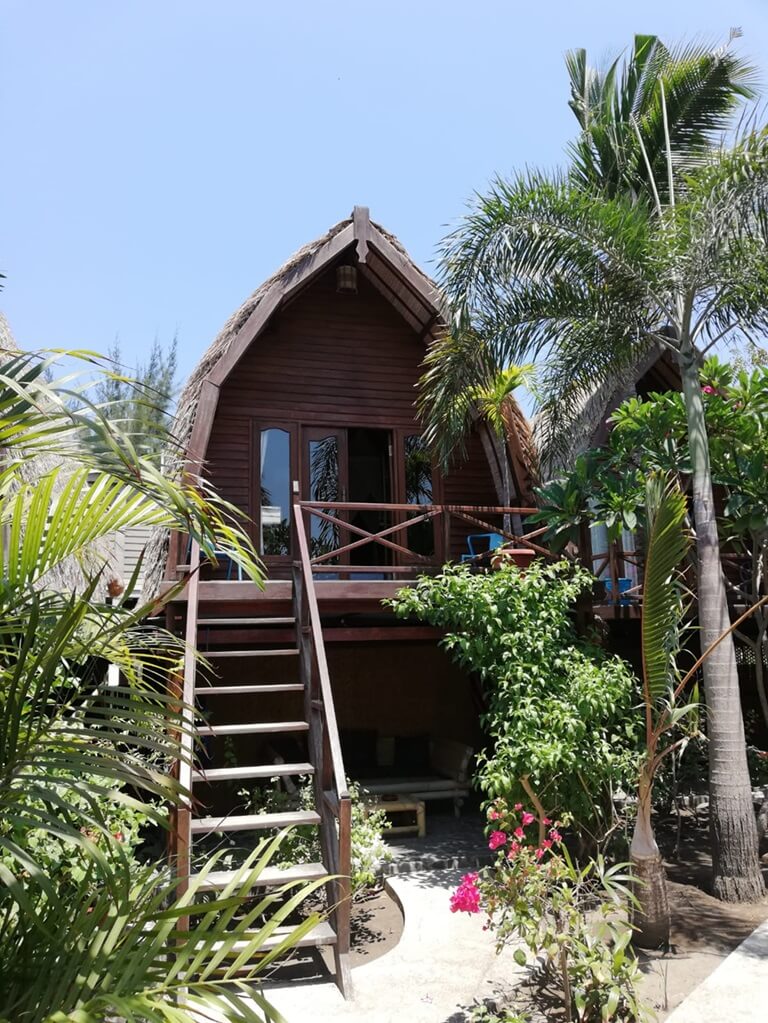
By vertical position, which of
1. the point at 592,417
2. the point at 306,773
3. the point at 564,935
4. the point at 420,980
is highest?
the point at 592,417

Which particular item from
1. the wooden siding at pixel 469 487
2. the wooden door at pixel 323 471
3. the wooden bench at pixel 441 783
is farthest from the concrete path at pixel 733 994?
the wooden door at pixel 323 471

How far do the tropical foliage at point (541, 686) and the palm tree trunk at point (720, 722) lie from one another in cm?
64

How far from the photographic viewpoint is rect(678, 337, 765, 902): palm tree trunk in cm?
629

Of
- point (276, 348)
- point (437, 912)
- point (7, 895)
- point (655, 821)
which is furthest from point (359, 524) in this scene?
point (7, 895)

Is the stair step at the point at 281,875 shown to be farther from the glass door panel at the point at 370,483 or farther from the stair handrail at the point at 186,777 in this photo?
the glass door panel at the point at 370,483

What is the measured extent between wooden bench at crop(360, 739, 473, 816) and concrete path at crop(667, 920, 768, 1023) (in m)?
3.90

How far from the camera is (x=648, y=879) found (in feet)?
16.9

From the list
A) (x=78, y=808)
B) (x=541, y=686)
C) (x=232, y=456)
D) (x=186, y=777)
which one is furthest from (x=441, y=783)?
(x=78, y=808)

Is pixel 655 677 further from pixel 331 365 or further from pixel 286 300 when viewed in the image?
pixel 331 365

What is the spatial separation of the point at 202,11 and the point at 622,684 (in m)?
5.82

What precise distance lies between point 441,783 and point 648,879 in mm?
4072

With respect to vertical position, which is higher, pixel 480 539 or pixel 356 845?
pixel 480 539

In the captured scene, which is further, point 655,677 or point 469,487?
point 469,487

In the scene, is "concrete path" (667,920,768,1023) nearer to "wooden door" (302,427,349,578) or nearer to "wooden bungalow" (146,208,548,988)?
"wooden bungalow" (146,208,548,988)
